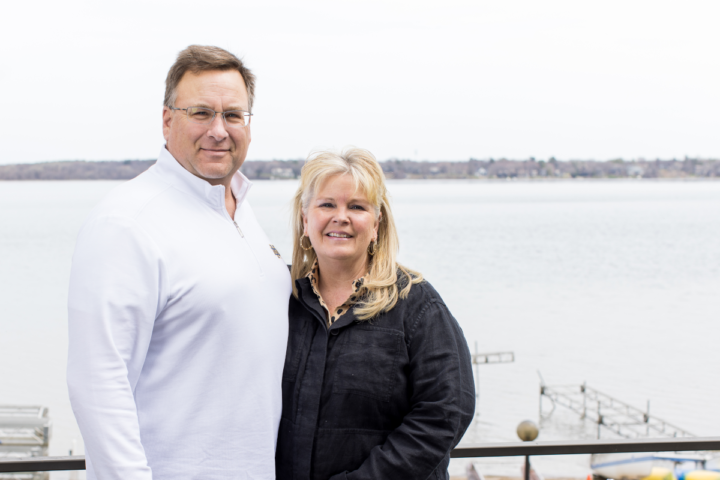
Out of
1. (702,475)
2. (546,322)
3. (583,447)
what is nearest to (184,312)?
(583,447)

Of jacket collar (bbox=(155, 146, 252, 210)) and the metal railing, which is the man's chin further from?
the metal railing

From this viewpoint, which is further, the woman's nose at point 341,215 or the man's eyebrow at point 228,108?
the woman's nose at point 341,215

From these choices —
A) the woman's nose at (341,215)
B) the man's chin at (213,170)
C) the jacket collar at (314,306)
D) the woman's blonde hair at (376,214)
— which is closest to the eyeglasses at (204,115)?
the man's chin at (213,170)

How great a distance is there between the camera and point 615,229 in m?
94.8

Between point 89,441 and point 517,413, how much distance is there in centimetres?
2285

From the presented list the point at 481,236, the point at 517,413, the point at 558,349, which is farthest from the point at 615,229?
the point at 517,413

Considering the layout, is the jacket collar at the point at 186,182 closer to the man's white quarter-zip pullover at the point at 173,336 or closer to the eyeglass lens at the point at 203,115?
the man's white quarter-zip pullover at the point at 173,336

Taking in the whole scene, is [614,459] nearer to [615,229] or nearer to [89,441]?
[89,441]

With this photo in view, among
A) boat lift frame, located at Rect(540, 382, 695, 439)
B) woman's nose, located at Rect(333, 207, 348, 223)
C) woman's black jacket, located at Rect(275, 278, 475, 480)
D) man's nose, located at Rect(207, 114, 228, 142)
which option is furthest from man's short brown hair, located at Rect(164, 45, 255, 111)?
boat lift frame, located at Rect(540, 382, 695, 439)

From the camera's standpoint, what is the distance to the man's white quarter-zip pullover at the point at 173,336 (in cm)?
151

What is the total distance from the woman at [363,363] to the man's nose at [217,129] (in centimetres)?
31

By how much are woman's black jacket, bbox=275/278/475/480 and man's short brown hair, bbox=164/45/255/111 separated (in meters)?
0.80

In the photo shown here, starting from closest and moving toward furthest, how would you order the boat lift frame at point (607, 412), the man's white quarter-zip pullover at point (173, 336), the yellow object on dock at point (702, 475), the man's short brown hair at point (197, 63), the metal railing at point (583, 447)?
the man's white quarter-zip pullover at point (173, 336)
the man's short brown hair at point (197, 63)
the metal railing at point (583, 447)
the yellow object on dock at point (702, 475)
the boat lift frame at point (607, 412)

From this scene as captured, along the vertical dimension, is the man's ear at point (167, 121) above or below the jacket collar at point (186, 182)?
above
